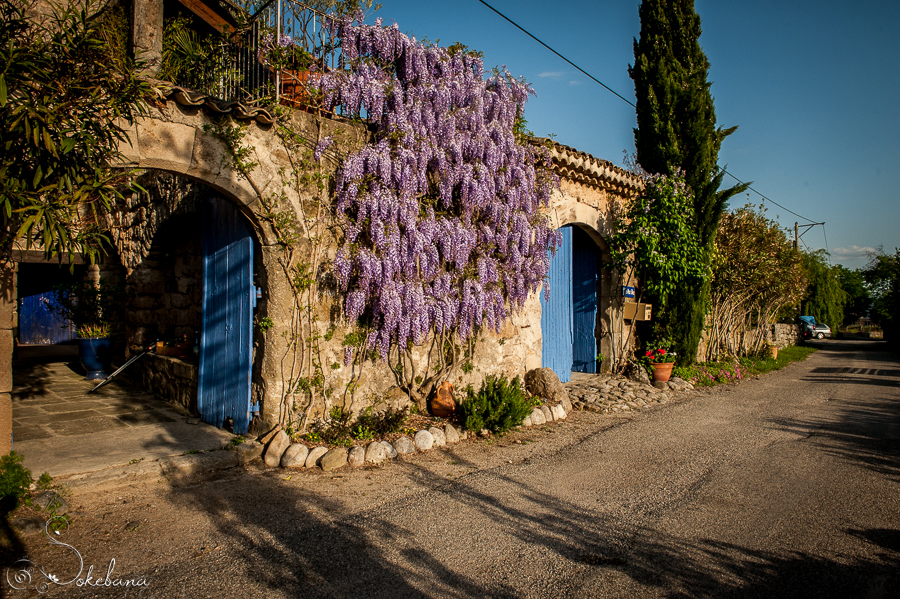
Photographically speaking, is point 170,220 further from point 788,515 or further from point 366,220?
point 788,515

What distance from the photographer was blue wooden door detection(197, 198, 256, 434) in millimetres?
4664

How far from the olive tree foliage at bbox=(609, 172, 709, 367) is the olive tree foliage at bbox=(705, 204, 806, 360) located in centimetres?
150

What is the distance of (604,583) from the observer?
251 centimetres

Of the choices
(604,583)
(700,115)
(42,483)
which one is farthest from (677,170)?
(42,483)

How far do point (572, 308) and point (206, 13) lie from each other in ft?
22.3

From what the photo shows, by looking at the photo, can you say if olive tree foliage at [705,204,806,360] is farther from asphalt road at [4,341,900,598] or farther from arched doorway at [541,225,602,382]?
asphalt road at [4,341,900,598]

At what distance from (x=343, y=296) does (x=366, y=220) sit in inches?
29.3

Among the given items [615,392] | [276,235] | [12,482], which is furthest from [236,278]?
[615,392]

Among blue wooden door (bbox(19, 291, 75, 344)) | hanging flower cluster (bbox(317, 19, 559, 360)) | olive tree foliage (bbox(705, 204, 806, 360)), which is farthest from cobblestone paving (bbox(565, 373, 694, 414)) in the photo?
blue wooden door (bbox(19, 291, 75, 344))

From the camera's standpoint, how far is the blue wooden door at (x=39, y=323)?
12.7 metres

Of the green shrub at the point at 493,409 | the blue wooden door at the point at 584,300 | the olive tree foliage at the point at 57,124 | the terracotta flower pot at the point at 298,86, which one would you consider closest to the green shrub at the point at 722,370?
the blue wooden door at the point at 584,300

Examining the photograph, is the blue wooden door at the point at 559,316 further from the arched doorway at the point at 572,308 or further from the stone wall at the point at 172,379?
the stone wall at the point at 172,379

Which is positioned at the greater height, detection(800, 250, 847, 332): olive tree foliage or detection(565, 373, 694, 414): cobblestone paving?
detection(800, 250, 847, 332): olive tree foliage

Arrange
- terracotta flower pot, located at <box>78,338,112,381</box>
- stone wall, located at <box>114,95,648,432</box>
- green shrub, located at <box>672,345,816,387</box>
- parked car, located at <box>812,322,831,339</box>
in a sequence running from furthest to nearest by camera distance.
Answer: parked car, located at <box>812,322,831,339</box>
green shrub, located at <box>672,345,816,387</box>
terracotta flower pot, located at <box>78,338,112,381</box>
stone wall, located at <box>114,95,648,432</box>
